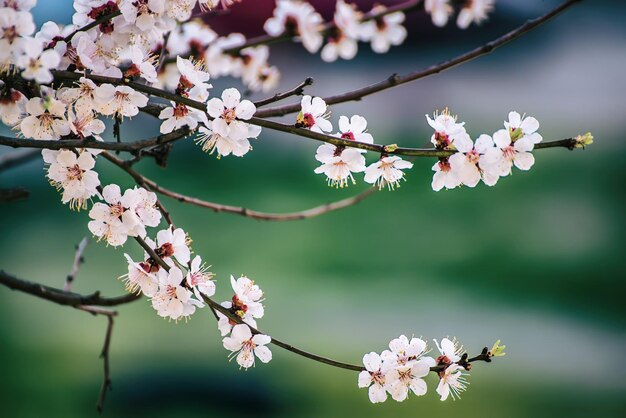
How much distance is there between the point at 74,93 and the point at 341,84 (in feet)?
13.1

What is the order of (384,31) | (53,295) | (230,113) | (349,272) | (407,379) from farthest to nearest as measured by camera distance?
(349,272)
(384,31)
(53,295)
(407,379)
(230,113)

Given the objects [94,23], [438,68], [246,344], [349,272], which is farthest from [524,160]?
[349,272]

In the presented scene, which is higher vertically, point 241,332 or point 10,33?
point 10,33

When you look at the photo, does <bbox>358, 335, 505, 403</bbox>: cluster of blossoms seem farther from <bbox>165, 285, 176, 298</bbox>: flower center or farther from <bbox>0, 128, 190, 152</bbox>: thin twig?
<bbox>0, 128, 190, 152</bbox>: thin twig

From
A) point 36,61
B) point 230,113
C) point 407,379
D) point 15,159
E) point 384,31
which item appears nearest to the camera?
point 36,61

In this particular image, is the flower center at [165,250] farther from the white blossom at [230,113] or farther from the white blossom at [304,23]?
the white blossom at [304,23]

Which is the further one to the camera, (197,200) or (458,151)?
(197,200)

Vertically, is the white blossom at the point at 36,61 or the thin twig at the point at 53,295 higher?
the white blossom at the point at 36,61

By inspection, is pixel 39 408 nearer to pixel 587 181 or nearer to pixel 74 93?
pixel 74 93

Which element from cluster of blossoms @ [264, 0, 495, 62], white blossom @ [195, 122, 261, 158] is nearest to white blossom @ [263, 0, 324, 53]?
cluster of blossoms @ [264, 0, 495, 62]

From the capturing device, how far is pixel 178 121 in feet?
2.43

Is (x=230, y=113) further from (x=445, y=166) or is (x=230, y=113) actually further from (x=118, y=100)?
(x=445, y=166)

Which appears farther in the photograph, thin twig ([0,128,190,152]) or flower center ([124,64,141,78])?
flower center ([124,64,141,78])

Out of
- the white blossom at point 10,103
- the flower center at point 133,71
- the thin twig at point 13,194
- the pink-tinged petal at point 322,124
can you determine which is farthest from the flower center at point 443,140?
the thin twig at point 13,194
